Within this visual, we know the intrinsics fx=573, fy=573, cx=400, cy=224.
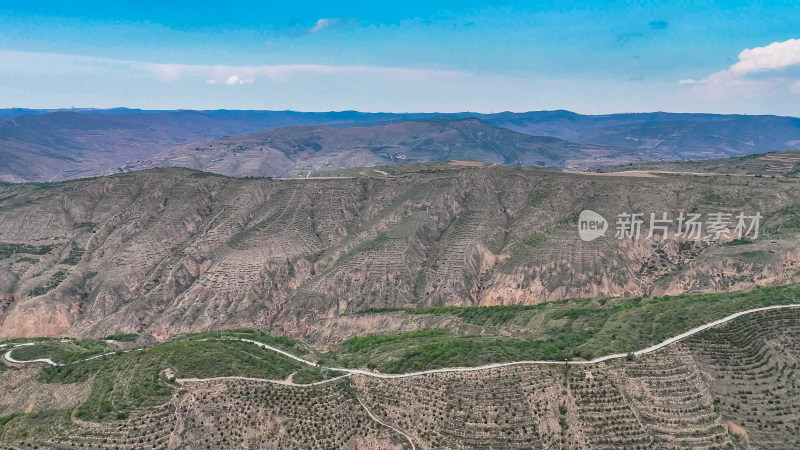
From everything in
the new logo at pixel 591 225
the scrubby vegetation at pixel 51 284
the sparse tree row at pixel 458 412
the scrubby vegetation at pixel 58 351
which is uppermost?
the new logo at pixel 591 225

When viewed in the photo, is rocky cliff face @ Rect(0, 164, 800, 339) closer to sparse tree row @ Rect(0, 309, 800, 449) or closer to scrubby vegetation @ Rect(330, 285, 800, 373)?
scrubby vegetation @ Rect(330, 285, 800, 373)

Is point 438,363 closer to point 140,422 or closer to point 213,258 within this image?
point 140,422

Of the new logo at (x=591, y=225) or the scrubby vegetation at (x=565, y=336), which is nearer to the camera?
the scrubby vegetation at (x=565, y=336)

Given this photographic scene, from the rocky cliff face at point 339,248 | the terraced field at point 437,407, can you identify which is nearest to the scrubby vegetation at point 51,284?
the rocky cliff face at point 339,248

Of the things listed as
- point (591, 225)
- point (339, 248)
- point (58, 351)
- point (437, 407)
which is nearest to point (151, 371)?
point (58, 351)

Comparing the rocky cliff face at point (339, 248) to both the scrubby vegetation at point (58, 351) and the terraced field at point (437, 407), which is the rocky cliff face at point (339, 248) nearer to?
the scrubby vegetation at point (58, 351)

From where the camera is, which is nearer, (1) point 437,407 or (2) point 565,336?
(1) point 437,407

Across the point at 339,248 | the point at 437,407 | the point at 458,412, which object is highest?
the point at 437,407

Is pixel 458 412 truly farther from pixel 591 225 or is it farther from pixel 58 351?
pixel 591 225

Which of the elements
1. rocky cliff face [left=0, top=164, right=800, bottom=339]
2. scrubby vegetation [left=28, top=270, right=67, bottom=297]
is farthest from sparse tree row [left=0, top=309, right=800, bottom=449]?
scrubby vegetation [left=28, top=270, right=67, bottom=297]

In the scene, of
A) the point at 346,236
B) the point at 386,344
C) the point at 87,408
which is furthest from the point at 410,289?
the point at 87,408
